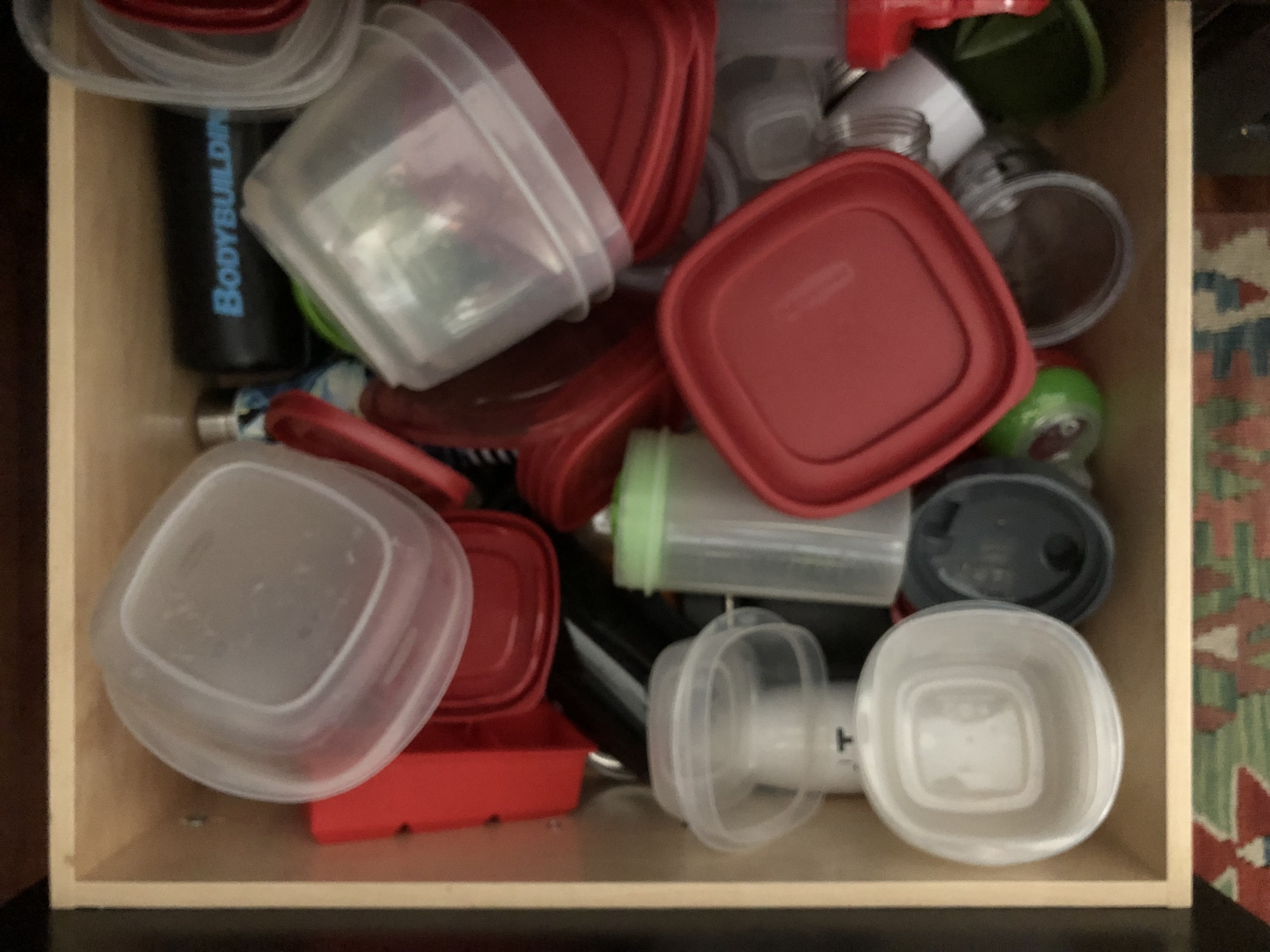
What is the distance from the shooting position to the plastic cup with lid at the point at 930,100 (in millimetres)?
902

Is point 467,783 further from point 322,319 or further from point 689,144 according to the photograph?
point 689,144

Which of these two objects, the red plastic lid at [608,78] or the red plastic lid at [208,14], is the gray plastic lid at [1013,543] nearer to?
the red plastic lid at [608,78]

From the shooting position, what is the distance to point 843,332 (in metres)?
0.79

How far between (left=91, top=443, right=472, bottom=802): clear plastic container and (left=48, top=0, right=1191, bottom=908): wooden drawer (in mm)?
59

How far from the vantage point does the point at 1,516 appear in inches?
39.7

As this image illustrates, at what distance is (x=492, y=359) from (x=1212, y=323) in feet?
3.10

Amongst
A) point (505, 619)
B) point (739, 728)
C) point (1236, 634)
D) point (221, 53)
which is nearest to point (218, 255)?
point (221, 53)

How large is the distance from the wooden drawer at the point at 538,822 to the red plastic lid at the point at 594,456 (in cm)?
31

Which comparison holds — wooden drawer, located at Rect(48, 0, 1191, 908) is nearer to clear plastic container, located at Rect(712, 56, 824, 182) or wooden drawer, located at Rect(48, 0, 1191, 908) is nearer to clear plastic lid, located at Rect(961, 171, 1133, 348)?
clear plastic lid, located at Rect(961, 171, 1133, 348)

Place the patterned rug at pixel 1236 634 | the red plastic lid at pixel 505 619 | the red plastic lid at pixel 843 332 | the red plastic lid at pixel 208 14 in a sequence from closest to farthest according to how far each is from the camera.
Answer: the red plastic lid at pixel 208 14 < the red plastic lid at pixel 843 332 < the red plastic lid at pixel 505 619 < the patterned rug at pixel 1236 634

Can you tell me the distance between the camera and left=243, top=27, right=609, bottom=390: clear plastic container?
2.28 feet

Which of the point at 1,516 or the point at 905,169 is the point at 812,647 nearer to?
the point at 905,169

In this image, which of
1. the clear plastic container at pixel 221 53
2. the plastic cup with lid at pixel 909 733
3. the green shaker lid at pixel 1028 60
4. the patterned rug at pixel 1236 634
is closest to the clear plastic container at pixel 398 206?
the clear plastic container at pixel 221 53

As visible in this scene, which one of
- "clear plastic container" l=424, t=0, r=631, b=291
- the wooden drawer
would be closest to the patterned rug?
the wooden drawer
